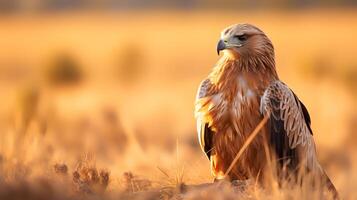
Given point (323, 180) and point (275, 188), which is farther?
point (323, 180)

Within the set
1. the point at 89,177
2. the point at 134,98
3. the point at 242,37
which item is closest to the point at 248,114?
the point at 242,37

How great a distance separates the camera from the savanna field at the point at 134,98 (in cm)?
810

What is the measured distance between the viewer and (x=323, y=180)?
8.97 m

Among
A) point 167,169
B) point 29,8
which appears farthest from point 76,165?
point 29,8

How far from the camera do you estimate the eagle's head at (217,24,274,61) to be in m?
9.18

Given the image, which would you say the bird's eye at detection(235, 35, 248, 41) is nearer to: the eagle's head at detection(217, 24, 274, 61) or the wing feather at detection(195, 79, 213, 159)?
the eagle's head at detection(217, 24, 274, 61)

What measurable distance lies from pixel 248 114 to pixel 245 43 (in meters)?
0.75

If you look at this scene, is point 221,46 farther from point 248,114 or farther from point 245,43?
point 248,114

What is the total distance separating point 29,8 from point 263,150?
58.9 meters

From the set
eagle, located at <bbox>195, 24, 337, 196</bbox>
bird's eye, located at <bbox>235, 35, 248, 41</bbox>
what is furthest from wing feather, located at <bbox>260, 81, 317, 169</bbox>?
bird's eye, located at <bbox>235, 35, 248, 41</bbox>

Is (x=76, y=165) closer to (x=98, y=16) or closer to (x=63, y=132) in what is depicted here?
(x=63, y=132)

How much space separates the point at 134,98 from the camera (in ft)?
81.8

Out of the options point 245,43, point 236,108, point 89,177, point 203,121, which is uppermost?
point 245,43

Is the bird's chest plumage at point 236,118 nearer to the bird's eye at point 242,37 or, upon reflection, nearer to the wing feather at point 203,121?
the wing feather at point 203,121
